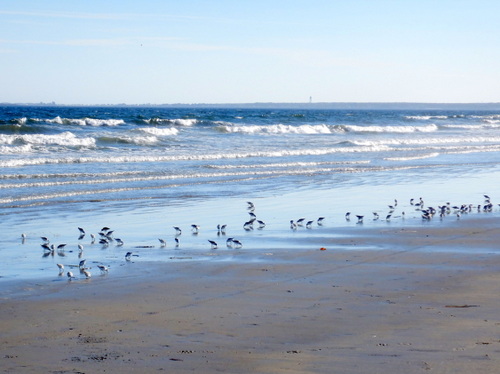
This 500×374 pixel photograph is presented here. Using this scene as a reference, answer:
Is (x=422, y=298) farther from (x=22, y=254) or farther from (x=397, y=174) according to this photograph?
(x=397, y=174)

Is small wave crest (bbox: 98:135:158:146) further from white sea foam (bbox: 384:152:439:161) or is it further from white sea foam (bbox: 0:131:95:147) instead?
white sea foam (bbox: 384:152:439:161)

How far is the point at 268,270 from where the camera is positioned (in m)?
8.88

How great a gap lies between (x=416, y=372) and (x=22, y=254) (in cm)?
620

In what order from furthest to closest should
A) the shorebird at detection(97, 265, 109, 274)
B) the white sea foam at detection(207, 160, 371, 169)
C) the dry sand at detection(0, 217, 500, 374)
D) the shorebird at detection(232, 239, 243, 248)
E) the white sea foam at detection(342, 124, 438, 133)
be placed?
the white sea foam at detection(342, 124, 438, 133), the white sea foam at detection(207, 160, 371, 169), the shorebird at detection(232, 239, 243, 248), the shorebird at detection(97, 265, 109, 274), the dry sand at detection(0, 217, 500, 374)

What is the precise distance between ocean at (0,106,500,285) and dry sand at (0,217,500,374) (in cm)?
109

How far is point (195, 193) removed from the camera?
1788 centimetres

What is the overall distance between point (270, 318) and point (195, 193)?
37.3 feet

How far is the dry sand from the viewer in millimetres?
5473

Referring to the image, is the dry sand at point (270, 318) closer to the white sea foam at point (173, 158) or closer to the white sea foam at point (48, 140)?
the white sea foam at point (173, 158)

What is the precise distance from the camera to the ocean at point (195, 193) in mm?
10586

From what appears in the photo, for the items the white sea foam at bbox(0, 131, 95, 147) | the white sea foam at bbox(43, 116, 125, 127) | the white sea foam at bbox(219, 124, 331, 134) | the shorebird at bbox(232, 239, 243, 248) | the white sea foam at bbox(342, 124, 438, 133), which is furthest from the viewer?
the white sea foam at bbox(342, 124, 438, 133)

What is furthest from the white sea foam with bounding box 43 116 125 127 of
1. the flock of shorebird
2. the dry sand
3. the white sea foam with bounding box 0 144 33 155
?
the dry sand

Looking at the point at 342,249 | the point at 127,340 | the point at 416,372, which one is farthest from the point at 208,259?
the point at 416,372

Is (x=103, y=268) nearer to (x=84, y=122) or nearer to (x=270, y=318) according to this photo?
(x=270, y=318)
